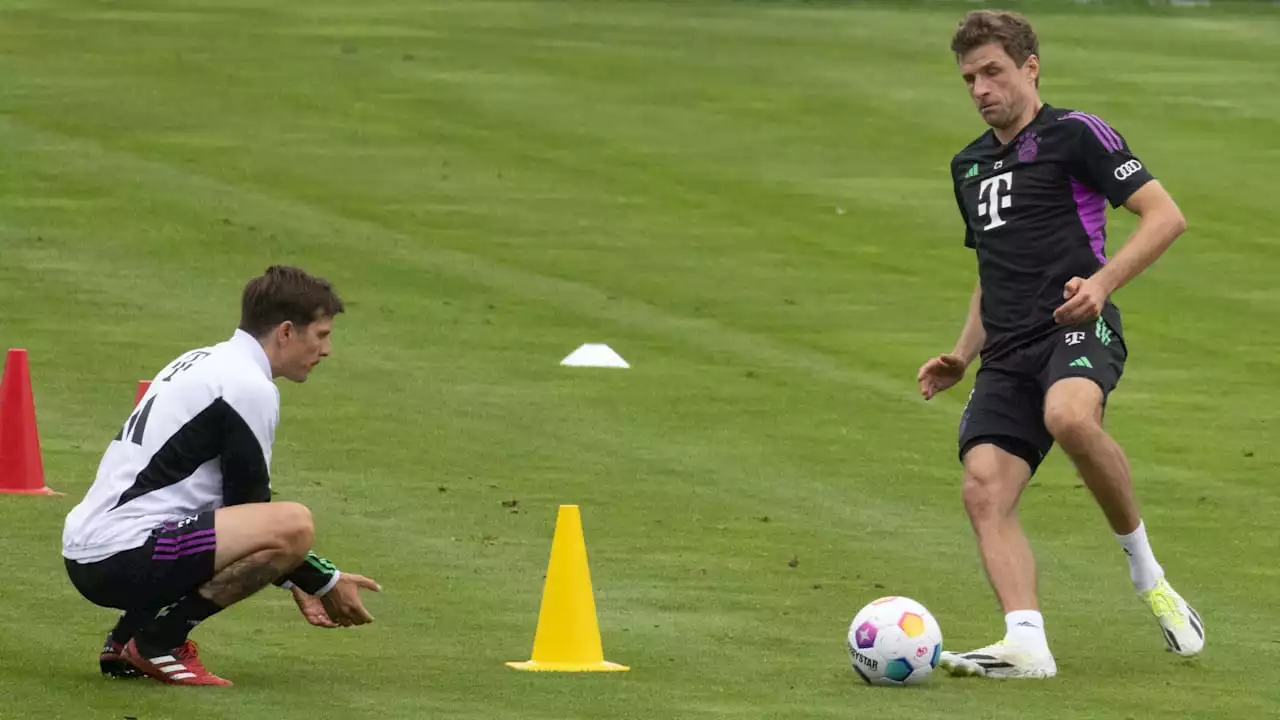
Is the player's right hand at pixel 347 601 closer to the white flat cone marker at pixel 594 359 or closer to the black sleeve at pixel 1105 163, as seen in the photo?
the black sleeve at pixel 1105 163

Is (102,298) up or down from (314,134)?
down

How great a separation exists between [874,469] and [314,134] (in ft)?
38.5

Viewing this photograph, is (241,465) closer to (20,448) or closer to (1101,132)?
(1101,132)

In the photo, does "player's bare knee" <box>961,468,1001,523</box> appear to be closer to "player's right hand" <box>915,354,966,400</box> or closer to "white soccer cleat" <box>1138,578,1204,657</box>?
"player's right hand" <box>915,354,966,400</box>

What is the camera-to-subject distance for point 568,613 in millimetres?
8211

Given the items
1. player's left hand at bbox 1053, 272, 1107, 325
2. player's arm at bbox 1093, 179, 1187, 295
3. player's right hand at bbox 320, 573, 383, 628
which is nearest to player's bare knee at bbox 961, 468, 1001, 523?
player's left hand at bbox 1053, 272, 1107, 325

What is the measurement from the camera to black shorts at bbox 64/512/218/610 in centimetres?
757

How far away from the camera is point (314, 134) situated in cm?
2378

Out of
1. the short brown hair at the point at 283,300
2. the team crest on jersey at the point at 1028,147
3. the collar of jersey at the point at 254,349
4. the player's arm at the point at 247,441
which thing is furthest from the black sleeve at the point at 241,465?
the team crest on jersey at the point at 1028,147

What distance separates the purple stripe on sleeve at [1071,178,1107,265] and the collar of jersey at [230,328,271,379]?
284cm

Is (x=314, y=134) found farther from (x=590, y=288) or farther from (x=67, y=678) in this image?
(x=67, y=678)

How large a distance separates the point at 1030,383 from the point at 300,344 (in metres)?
2.56

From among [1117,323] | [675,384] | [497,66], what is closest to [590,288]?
[675,384]

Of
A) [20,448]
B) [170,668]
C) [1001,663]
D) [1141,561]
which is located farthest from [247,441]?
[20,448]
